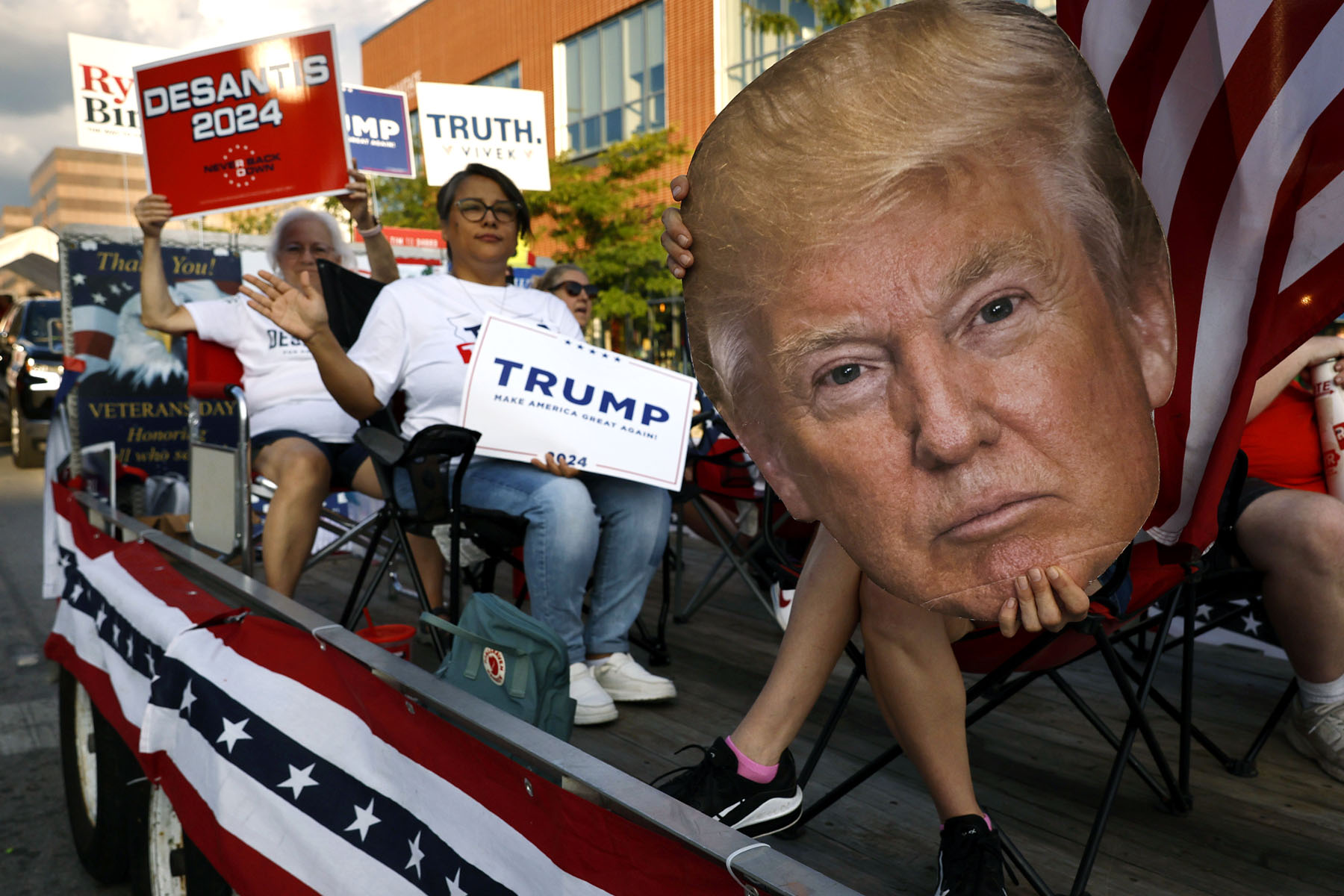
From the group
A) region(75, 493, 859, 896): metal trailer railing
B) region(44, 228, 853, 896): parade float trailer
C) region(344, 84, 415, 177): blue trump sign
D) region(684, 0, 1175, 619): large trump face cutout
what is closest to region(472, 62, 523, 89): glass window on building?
region(344, 84, 415, 177): blue trump sign

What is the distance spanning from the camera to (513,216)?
287 cm

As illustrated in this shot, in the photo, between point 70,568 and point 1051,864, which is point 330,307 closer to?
point 70,568

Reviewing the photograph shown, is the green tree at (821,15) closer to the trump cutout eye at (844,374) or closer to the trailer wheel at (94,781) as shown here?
the trailer wheel at (94,781)

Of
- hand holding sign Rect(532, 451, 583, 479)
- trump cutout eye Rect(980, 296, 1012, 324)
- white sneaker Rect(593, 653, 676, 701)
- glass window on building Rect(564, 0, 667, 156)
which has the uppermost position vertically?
glass window on building Rect(564, 0, 667, 156)

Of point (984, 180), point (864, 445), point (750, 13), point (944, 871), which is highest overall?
point (750, 13)

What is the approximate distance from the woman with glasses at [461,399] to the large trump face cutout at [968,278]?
5.11 feet

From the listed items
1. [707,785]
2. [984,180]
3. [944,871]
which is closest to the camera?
[984,180]

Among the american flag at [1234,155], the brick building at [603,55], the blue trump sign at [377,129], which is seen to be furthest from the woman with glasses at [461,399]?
the brick building at [603,55]

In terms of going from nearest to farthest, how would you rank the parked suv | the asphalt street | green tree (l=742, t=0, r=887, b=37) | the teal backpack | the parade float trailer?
1. the parade float trailer
2. the teal backpack
3. the asphalt street
4. green tree (l=742, t=0, r=887, b=37)
5. the parked suv

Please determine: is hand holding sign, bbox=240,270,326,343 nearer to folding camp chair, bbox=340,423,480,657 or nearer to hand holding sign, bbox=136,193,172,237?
folding camp chair, bbox=340,423,480,657

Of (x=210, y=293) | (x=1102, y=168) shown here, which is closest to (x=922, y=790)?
(x=1102, y=168)

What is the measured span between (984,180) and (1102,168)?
4.3 inches

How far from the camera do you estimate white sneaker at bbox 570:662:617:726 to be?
7.45 ft

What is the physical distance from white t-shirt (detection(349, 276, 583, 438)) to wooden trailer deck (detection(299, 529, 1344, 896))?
2.70 ft
